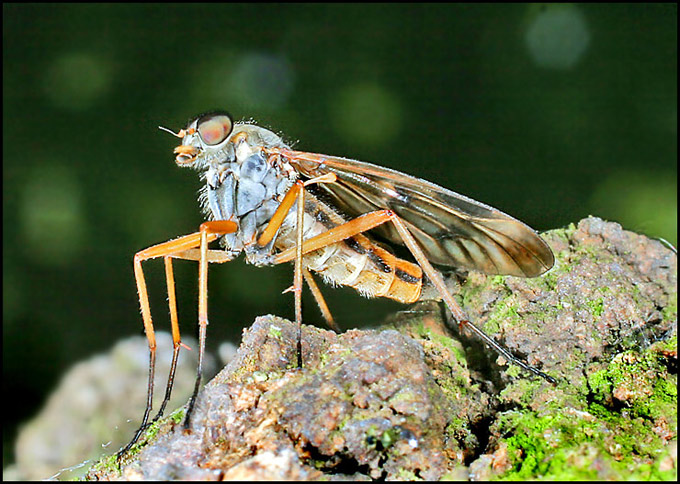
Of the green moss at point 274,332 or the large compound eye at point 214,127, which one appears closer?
the green moss at point 274,332

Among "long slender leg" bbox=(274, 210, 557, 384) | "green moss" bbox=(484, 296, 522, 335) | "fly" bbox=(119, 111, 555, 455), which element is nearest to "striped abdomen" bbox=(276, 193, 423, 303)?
"fly" bbox=(119, 111, 555, 455)

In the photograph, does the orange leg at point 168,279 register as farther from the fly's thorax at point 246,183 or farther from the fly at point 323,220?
the fly's thorax at point 246,183

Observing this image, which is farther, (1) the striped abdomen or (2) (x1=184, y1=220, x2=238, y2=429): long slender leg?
(1) the striped abdomen

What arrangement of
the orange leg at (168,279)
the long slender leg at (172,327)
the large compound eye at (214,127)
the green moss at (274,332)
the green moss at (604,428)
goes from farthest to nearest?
the large compound eye at (214,127), the orange leg at (168,279), the long slender leg at (172,327), the green moss at (274,332), the green moss at (604,428)

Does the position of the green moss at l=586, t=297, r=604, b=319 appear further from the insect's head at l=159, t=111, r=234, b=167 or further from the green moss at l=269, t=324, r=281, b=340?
the insect's head at l=159, t=111, r=234, b=167

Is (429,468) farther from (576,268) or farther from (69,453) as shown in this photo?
(69,453)

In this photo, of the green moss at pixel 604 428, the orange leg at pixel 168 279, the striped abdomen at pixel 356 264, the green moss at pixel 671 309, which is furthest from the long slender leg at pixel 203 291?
the green moss at pixel 671 309

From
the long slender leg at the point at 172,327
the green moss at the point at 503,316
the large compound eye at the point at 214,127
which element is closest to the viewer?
the green moss at the point at 503,316

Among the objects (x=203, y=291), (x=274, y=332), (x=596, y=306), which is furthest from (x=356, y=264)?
(x=596, y=306)

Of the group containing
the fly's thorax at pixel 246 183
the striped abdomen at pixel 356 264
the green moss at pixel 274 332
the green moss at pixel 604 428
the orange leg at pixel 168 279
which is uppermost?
the fly's thorax at pixel 246 183
